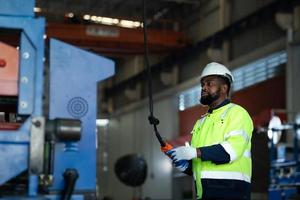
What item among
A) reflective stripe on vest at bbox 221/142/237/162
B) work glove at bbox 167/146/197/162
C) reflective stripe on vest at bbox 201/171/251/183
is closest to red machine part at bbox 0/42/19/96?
work glove at bbox 167/146/197/162

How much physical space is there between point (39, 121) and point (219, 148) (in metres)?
1.25

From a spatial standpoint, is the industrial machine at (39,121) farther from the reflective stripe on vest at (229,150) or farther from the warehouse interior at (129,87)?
the reflective stripe on vest at (229,150)

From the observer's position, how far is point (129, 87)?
885 inches

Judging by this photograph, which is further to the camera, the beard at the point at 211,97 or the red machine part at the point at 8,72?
the beard at the point at 211,97

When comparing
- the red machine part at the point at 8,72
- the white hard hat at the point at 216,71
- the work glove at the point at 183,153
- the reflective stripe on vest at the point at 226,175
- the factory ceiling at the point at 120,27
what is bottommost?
the reflective stripe on vest at the point at 226,175

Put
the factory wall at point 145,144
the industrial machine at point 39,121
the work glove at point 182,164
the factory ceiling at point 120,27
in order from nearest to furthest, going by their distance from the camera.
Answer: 1. the industrial machine at point 39,121
2. the work glove at point 182,164
3. the factory ceiling at point 120,27
4. the factory wall at point 145,144

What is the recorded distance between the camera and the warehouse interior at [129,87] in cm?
249

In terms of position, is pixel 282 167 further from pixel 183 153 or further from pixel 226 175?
pixel 183 153

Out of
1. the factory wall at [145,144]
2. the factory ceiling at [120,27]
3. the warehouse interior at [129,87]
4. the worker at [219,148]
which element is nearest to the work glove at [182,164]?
the worker at [219,148]

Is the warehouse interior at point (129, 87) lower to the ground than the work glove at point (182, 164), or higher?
higher

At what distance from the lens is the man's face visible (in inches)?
144

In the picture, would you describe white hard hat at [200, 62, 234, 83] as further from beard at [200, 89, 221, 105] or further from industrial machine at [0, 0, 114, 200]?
industrial machine at [0, 0, 114, 200]

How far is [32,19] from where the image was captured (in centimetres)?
252

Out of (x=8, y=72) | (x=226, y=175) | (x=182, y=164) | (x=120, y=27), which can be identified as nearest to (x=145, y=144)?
(x=120, y=27)
